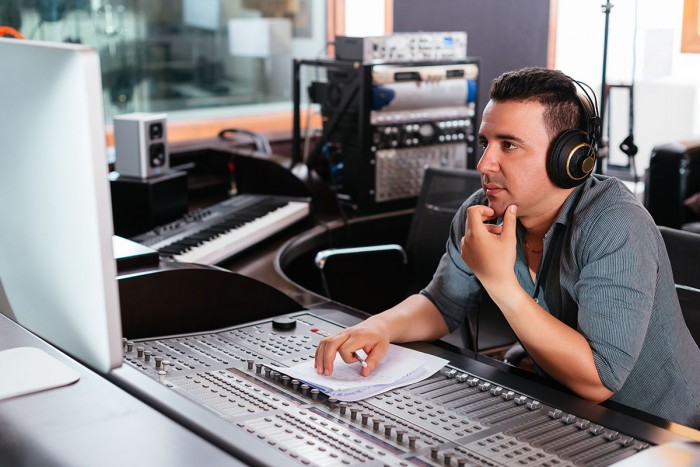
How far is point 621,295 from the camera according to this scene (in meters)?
1.38

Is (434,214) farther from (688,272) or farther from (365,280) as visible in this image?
(688,272)

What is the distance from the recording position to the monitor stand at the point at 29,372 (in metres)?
0.98

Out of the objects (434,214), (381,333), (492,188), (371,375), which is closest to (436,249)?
(434,214)

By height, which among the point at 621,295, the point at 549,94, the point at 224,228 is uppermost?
the point at 549,94

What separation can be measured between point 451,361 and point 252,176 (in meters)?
1.89

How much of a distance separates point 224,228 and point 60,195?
1.63m

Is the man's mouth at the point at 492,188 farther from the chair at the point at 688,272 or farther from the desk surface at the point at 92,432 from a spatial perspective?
the desk surface at the point at 92,432

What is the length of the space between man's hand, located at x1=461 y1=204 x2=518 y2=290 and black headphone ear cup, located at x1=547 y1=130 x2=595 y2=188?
0.13 metres

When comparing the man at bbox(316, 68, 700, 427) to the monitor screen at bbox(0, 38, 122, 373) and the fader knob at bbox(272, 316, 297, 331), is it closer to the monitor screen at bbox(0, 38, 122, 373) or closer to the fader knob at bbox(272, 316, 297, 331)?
the fader knob at bbox(272, 316, 297, 331)

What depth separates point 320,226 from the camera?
283 centimetres

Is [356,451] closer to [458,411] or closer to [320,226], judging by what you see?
[458,411]

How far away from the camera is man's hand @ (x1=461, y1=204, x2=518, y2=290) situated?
138cm

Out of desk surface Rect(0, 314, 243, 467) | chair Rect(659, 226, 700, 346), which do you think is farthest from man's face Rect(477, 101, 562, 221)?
desk surface Rect(0, 314, 243, 467)

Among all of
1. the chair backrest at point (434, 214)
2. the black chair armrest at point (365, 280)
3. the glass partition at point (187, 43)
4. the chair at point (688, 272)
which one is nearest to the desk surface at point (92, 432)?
the chair at point (688, 272)
